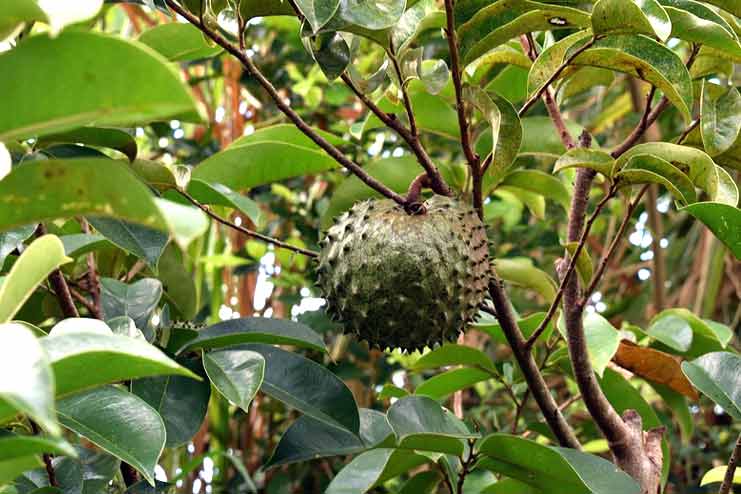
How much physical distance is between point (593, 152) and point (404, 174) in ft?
1.50

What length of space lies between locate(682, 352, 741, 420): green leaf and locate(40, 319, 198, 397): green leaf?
74 centimetres

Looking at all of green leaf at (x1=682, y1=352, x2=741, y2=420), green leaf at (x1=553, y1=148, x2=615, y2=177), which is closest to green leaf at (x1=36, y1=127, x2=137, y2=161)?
green leaf at (x1=553, y1=148, x2=615, y2=177)

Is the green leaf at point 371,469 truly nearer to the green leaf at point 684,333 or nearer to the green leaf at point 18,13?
the green leaf at point 684,333

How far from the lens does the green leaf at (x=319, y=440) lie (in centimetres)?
124

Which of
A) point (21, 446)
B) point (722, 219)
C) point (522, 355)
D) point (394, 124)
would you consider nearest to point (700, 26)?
point (722, 219)

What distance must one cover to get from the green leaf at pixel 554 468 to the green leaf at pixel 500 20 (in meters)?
0.45

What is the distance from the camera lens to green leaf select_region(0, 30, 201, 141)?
0.54m

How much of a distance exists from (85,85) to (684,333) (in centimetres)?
130

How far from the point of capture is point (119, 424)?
92cm

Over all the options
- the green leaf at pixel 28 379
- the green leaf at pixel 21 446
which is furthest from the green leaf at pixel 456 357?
the green leaf at pixel 28 379

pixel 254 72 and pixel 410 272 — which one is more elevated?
pixel 254 72

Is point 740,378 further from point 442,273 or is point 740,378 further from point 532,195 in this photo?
point 532,195

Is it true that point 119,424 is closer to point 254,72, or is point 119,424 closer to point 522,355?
point 254,72

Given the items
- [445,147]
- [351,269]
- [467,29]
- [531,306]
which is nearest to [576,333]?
[351,269]
